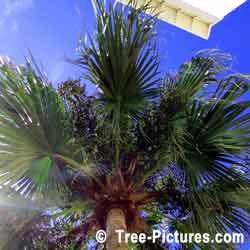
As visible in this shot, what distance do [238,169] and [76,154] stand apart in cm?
165

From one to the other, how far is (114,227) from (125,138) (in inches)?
33.9

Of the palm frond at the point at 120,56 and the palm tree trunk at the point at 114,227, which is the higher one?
the palm frond at the point at 120,56

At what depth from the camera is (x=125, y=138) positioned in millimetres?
3416

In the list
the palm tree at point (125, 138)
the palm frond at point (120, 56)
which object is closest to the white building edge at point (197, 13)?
the palm tree at point (125, 138)

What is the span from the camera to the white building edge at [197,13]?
457cm

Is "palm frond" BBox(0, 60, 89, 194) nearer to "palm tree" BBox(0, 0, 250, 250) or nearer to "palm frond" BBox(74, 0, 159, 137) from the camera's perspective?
"palm tree" BBox(0, 0, 250, 250)

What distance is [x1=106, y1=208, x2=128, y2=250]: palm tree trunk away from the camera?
113 inches

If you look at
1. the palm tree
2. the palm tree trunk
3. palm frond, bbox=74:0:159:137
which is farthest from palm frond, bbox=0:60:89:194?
the palm tree trunk

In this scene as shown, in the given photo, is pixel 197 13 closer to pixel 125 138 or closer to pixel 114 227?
pixel 125 138

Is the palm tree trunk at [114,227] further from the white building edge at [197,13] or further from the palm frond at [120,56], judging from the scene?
the white building edge at [197,13]

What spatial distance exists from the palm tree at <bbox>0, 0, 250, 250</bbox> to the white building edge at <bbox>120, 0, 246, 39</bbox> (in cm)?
115

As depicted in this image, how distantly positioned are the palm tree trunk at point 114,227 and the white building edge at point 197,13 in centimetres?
260

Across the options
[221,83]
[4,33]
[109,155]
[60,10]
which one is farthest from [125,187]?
[60,10]

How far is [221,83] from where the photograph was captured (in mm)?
3674
